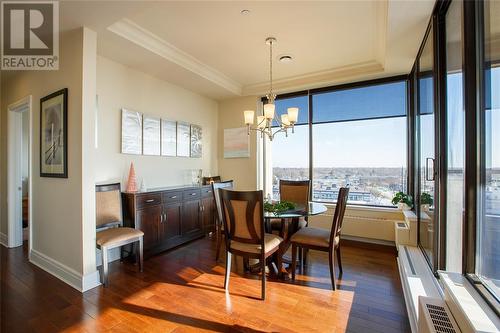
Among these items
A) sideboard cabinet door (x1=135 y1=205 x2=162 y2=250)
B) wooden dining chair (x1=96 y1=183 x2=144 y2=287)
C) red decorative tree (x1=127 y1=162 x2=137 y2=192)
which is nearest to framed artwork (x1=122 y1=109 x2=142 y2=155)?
red decorative tree (x1=127 y1=162 x2=137 y2=192)

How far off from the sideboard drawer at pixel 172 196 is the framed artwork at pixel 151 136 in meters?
0.77

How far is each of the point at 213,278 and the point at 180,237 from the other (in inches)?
48.2

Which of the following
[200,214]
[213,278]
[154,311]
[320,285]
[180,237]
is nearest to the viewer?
[154,311]

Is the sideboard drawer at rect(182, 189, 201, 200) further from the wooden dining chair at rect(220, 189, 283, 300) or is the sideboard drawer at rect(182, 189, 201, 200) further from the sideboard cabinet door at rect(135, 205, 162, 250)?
the wooden dining chair at rect(220, 189, 283, 300)

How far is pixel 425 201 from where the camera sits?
2713 millimetres

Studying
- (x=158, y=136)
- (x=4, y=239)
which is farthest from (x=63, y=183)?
(x=4, y=239)

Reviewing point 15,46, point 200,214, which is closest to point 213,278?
point 200,214

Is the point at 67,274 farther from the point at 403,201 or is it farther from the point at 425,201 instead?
the point at 403,201

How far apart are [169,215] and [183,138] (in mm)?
1516

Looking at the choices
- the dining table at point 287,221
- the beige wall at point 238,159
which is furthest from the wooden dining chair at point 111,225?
the beige wall at point 238,159

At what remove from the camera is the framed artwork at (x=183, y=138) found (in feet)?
14.0

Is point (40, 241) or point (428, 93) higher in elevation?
point (428, 93)

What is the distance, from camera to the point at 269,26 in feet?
8.92

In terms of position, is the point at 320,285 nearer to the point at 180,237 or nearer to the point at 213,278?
the point at 213,278
